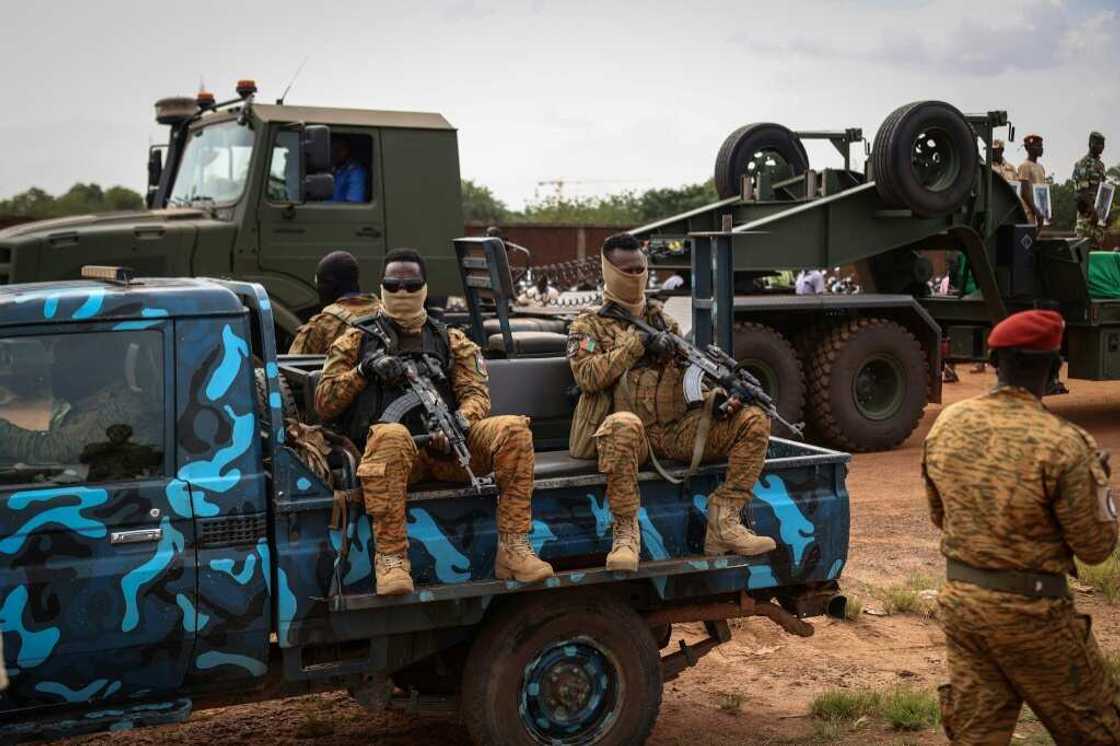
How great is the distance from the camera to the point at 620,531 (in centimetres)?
484

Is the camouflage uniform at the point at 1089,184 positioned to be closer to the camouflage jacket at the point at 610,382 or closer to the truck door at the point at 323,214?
the truck door at the point at 323,214

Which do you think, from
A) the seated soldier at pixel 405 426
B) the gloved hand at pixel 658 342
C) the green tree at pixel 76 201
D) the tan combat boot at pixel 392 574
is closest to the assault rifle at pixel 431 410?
the seated soldier at pixel 405 426

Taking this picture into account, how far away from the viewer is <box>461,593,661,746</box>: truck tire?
4781 millimetres

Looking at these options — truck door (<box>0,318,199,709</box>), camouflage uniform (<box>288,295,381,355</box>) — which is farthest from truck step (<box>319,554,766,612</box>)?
camouflage uniform (<box>288,295,381,355</box>)

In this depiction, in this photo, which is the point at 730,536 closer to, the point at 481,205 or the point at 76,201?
the point at 76,201

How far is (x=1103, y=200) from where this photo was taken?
13.7 m

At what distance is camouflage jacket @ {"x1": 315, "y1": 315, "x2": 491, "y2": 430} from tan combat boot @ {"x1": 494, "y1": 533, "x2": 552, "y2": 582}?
53 cm

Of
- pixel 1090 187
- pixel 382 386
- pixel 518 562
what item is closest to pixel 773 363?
pixel 1090 187

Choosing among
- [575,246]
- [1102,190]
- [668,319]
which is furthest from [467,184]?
[668,319]

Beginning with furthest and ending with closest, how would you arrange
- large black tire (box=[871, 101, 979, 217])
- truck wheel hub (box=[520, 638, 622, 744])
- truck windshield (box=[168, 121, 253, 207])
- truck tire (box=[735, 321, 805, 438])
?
large black tire (box=[871, 101, 979, 217]), truck tire (box=[735, 321, 805, 438]), truck windshield (box=[168, 121, 253, 207]), truck wheel hub (box=[520, 638, 622, 744])

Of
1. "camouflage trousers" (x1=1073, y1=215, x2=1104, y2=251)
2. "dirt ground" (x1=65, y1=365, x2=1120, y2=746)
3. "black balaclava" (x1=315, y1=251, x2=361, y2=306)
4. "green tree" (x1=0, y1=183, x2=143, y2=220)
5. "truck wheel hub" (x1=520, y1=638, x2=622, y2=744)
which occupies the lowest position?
"dirt ground" (x1=65, y1=365, x2=1120, y2=746)

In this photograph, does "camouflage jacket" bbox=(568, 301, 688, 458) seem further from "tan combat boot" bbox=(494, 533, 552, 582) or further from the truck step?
"tan combat boot" bbox=(494, 533, 552, 582)

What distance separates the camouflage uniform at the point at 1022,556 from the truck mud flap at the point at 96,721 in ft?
7.86

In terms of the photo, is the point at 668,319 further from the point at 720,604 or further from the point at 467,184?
the point at 467,184
